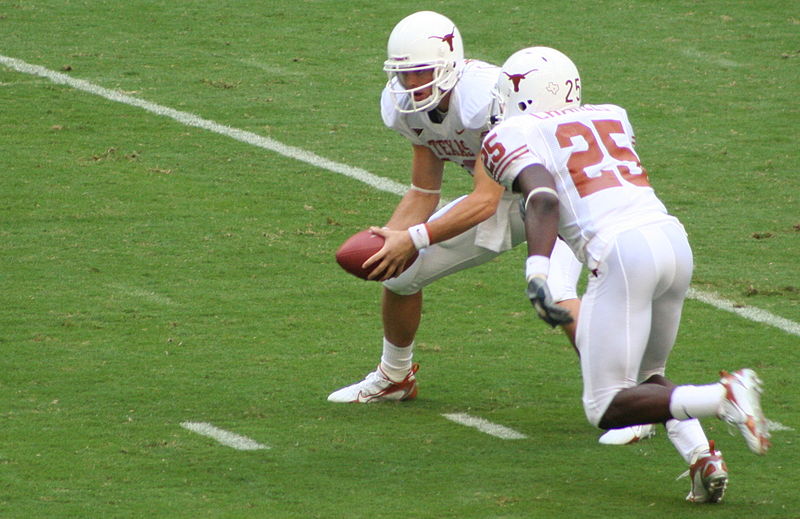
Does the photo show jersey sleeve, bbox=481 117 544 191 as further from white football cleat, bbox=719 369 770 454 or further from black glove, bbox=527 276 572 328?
white football cleat, bbox=719 369 770 454

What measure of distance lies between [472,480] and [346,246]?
3.12 feet

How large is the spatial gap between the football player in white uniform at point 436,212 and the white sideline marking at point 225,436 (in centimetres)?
54

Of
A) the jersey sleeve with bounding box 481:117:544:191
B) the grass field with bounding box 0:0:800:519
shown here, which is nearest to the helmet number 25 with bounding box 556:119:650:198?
the jersey sleeve with bounding box 481:117:544:191

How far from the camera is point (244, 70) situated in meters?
9.36

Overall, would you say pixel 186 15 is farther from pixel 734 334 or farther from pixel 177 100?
pixel 734 334

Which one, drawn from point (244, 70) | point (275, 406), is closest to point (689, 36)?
point (244, 70)

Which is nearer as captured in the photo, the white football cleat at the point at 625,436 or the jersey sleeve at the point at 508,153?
the jersey sleeve at the point at 508,153

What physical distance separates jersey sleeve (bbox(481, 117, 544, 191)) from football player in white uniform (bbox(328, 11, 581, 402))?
69 centimetres

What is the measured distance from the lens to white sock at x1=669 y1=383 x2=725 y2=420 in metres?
3.60

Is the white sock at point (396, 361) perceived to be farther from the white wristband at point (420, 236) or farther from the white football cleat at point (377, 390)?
the white wristband at point (420, 236)

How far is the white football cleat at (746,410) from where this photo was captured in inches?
139

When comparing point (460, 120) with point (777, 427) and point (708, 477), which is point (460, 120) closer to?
point (777, 427)

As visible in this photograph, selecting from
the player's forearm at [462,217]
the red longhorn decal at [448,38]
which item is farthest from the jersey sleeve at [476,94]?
the player's forearm at [462,217]

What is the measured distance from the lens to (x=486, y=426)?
4.63 metres
